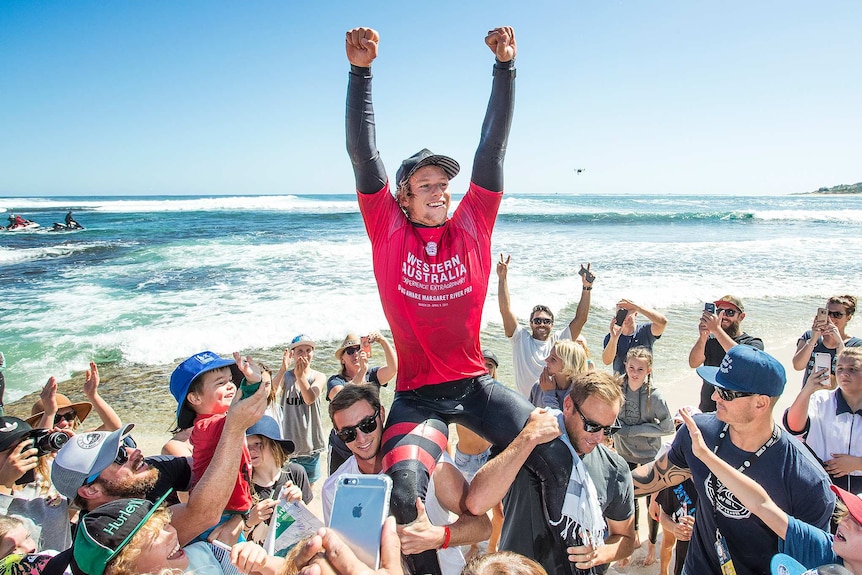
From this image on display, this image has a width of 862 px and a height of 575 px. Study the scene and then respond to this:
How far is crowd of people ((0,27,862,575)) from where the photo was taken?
2164 mm

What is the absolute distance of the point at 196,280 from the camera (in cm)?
1623

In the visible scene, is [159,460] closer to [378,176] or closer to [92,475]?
[92,475]

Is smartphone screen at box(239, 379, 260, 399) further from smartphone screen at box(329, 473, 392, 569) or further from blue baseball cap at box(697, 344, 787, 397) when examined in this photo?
blue baseball cap at box(697, 344, 787, 397)

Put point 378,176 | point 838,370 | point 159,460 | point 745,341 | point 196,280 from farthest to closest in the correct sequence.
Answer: point 196,280, point 745,341, point 838,370, point 378,176, point 159,460

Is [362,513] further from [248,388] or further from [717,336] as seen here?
[717,336]

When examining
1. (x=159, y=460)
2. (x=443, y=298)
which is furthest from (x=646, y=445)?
(x=159, y=460)

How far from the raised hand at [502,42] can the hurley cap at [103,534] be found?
8.99ft

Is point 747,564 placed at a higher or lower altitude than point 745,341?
lower

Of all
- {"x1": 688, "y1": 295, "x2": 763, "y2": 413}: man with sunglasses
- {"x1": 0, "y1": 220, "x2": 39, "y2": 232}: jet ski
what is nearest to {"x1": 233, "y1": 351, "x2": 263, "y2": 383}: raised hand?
{"x1": 688, "y1": 295, "x2": 763, "y2": 413}: man with sunglasses

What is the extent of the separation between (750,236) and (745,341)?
90.2 ft

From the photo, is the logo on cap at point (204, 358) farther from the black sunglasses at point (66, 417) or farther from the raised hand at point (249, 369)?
the black sunglasses at point (66, 417)

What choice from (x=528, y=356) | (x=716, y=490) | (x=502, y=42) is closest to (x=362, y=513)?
(x=716, y=490)

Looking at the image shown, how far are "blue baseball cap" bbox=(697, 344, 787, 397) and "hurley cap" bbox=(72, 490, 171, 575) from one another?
278cm

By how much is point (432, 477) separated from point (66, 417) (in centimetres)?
328
